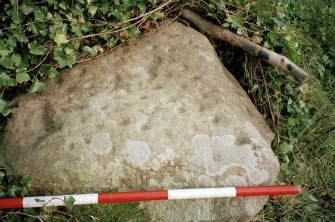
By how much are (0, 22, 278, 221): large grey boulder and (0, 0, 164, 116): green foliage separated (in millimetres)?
122

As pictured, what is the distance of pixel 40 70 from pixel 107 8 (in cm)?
64

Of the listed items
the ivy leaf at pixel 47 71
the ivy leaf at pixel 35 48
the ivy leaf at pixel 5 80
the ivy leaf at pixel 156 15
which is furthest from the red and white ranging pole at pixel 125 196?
the ivy leaf at pixel 156 15

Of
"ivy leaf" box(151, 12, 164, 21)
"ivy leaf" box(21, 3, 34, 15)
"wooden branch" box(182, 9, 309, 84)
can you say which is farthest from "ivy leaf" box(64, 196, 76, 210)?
"wooden branch" box(182, 9, 309, 84)

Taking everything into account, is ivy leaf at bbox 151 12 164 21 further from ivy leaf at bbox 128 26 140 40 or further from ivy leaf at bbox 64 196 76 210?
ivy leaf at bbox 64 196 76 210

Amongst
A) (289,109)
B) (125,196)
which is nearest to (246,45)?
(289,109)

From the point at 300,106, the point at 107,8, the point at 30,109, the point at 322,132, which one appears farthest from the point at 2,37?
the point at 322,132

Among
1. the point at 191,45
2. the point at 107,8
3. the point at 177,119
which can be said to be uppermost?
the point at 107,8

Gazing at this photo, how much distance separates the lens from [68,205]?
211 cm

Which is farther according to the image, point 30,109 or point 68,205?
point 30,109

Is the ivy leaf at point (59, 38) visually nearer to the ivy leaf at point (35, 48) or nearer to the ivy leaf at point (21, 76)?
the ivy leaf at point (35, 48)

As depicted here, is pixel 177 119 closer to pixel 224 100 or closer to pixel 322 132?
pixel 224 100

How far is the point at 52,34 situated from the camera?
2.51m

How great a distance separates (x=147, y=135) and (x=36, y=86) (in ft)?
2.80

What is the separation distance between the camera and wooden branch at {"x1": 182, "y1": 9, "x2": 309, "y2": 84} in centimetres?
276
